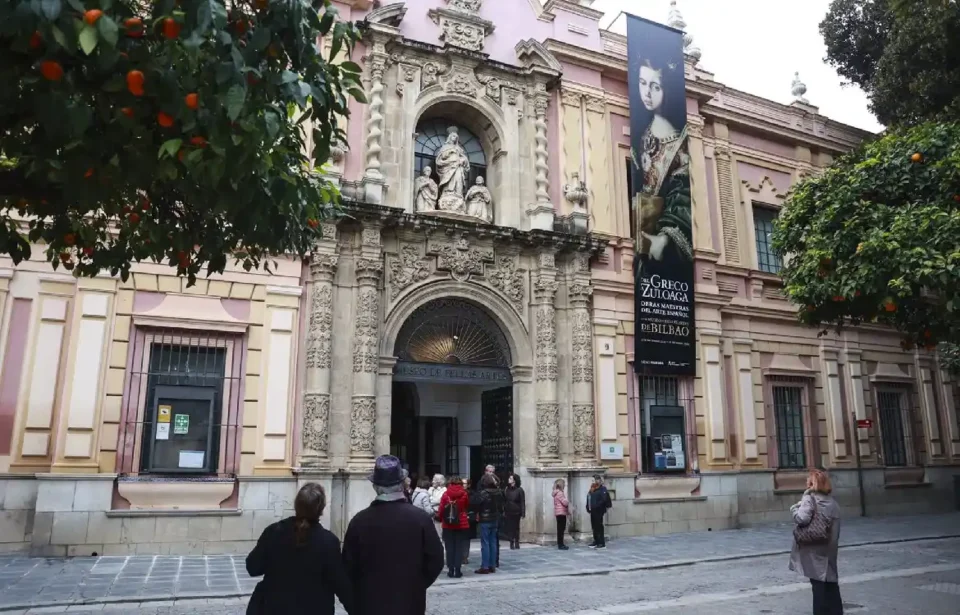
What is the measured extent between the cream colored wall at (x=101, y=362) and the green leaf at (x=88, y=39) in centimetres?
881

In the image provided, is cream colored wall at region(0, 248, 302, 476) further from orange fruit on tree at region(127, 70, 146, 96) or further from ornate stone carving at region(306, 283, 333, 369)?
orange fruit on tree at region(127, 70, 146, 96)

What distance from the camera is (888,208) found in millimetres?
11461

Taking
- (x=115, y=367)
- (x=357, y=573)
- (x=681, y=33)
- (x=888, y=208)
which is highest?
(x=681, y=33)

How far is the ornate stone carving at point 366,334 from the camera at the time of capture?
525 inches

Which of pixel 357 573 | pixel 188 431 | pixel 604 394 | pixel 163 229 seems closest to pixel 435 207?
pixel 604 394

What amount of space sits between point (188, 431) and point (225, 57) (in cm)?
930

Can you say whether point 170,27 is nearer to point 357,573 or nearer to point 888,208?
point 357,573

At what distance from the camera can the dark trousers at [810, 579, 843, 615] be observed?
6.63 m

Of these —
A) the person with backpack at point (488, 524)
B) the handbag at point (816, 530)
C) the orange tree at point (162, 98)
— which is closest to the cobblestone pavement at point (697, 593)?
the person with backpack at point (488, 524)

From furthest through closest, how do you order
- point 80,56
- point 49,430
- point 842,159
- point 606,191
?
point 606,191, point 842,159, point 49,430, point 80,56

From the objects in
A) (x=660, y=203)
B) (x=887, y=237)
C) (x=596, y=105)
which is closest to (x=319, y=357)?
(x=660, y=203)

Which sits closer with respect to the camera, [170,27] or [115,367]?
[170,27]

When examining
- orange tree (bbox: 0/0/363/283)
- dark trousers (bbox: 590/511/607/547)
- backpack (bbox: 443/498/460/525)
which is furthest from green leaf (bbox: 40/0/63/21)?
dark trousers (bbox: 590/511/607/547)

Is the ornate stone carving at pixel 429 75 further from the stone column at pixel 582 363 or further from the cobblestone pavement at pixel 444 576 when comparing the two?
the cobblestone pavement at pixel 444 576
